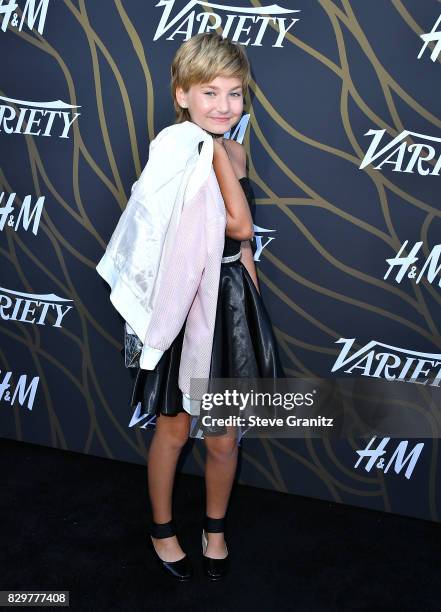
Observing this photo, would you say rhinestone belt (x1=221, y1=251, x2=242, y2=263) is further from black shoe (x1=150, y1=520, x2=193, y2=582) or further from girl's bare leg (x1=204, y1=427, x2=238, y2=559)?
black shoe (x1=150, y1=520, x2=193, y2=582)

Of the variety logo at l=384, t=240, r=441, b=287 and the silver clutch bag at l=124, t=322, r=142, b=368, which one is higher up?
the variety logo at l=384, t=240, r=441, b=287

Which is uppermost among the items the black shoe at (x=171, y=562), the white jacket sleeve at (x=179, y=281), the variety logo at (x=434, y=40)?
the variety logo at (x=434, y=40)

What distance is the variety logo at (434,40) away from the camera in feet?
6.49

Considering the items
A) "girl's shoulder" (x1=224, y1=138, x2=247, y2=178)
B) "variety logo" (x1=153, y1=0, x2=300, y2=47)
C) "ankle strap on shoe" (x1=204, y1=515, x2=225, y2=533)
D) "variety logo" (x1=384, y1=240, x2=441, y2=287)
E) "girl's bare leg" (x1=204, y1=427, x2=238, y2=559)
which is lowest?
"ankle strap on shoe" (x1=204, y1=515, x2=225, y2=533)

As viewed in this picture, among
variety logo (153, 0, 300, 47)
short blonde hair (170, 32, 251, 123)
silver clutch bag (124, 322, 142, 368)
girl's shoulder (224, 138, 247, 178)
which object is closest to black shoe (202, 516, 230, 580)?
silver clutch bag (124, 322, 142, 368)

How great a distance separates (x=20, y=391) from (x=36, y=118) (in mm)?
1096

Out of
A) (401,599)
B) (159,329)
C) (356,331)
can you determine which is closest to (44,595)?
(159,329)

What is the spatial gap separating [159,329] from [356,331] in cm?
81

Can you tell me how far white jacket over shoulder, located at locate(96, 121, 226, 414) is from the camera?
1.73 m

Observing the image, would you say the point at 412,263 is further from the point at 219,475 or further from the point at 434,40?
the point at 219,475

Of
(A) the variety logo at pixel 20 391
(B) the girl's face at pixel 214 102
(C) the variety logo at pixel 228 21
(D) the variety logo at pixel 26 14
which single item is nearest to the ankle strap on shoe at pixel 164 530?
(A) the variety logo at pixel 20 391

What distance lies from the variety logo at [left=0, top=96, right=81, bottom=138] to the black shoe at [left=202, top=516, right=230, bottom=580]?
142cm

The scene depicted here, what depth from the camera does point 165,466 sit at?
2.10 metres

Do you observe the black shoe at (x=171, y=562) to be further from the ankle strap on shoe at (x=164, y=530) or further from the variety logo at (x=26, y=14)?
the variety logo at (x=26, y=14)
